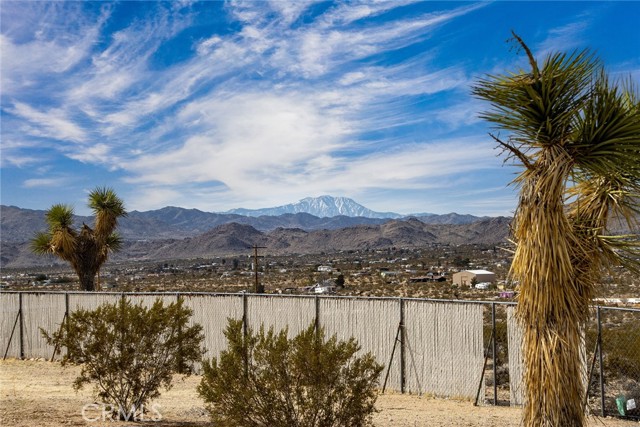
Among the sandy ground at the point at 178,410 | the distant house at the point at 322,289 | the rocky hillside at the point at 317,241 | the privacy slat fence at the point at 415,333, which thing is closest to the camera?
the sandy ground at the point at 178,410

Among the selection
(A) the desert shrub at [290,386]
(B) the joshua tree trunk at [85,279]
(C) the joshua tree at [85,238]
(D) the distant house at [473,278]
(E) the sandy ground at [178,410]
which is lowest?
(E) the sandy ground at [178,410]

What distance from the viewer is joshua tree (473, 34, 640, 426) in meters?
6.26

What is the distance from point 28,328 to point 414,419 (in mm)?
14926

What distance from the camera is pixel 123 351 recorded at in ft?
32.8

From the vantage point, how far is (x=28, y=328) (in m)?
20.3

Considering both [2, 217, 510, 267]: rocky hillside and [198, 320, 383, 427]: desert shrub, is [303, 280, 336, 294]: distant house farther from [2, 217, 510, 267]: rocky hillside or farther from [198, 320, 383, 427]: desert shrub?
[2, 217, 510, 267]: rocky hillside

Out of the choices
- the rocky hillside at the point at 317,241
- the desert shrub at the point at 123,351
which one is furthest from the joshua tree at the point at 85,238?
the rocky hillside at the point at 317,241

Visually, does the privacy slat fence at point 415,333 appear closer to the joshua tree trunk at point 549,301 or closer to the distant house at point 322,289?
the joshua tree trunk at point 549,301

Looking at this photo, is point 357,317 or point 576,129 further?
point 357,317

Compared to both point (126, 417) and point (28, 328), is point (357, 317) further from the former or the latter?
point (28, 328)

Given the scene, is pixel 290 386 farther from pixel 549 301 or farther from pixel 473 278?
pixel 473 278

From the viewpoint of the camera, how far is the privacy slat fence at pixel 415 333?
496 inches

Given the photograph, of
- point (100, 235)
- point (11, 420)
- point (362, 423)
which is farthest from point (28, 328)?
point (362, 423)

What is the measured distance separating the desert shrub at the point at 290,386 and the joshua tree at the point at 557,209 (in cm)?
203
